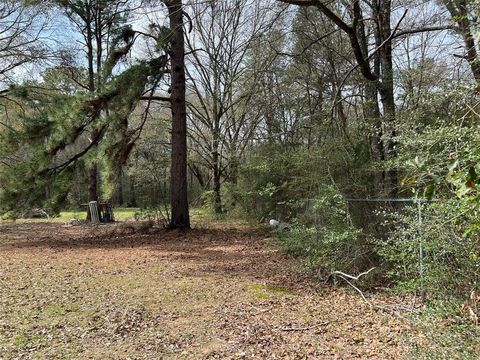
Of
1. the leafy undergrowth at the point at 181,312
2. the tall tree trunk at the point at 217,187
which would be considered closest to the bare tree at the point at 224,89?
the tall tree trunk at the point at 217,187

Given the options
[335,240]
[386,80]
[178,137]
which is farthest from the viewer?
[178,137]

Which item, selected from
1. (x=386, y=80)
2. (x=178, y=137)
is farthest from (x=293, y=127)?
(x=386, y=80)

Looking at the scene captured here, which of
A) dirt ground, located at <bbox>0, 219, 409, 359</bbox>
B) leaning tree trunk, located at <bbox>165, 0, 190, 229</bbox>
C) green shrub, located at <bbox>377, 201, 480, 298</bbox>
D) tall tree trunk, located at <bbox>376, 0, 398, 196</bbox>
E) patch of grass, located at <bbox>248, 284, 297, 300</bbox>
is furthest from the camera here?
leaning tree trunk, located at <bbox>165, 0, 190, 229</bbox>

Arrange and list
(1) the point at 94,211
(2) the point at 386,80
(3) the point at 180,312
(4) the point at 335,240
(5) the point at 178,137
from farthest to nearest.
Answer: (1) the point at 94,211
(5) the point at 178,137
(2) the point at 386,80
(4) the point at 335,240
(3) the point at 180,312

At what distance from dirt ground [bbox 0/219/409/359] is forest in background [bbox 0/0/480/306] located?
0.66 metres

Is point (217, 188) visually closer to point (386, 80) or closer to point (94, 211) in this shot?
point (94, 211)

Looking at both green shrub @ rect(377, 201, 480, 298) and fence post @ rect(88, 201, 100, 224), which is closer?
green shrub @ rect(377, 201, 480, 298)

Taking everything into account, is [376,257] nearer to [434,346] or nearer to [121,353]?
[434,346]

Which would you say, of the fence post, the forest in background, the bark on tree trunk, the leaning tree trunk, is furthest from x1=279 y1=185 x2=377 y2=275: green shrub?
the fence post

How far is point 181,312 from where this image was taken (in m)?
4.37

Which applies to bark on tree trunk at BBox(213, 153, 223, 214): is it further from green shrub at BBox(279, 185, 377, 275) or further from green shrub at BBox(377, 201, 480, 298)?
green shrub at BBox(377, 201, 480, 298)

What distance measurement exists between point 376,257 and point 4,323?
4347mm

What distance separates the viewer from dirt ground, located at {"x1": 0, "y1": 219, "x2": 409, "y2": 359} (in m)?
3.43

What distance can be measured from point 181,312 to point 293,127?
850 cm
